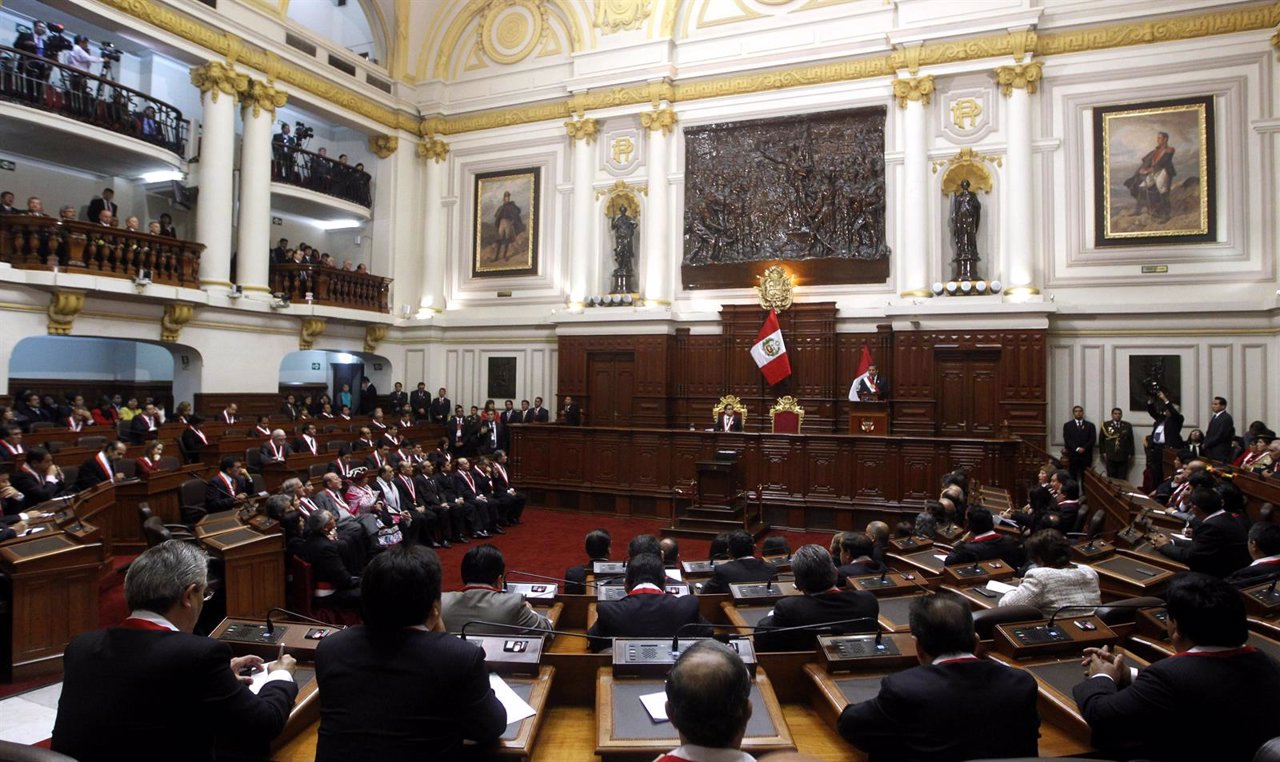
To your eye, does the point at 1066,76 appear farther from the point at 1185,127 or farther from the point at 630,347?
the point at 630,347

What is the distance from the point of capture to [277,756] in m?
2.23

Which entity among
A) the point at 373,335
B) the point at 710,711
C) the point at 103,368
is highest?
the point at 373,335

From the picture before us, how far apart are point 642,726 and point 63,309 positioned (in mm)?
11583

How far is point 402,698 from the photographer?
191 cm

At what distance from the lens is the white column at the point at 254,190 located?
13.1 m

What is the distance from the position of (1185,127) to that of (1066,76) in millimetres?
1930

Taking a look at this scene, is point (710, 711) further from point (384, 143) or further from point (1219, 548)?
point (384, 143)

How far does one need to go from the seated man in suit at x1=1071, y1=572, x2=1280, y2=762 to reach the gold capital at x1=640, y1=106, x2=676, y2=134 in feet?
43.9

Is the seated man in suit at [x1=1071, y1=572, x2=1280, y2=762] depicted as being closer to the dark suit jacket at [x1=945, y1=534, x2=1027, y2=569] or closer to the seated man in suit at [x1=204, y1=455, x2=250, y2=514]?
the dark suit jacket at [x1=945, y1=534, x2=1027, y2=569]

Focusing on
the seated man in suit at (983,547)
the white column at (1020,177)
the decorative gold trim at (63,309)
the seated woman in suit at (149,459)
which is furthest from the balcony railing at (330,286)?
the seated man in suit at (983,547)

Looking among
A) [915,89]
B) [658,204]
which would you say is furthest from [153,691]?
[915,89]

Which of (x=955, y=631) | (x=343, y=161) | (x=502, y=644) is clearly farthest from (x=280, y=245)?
(x=955, y=631)

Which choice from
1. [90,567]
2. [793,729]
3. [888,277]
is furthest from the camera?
[888,277]

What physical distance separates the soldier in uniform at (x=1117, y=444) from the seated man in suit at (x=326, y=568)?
10819 mm
